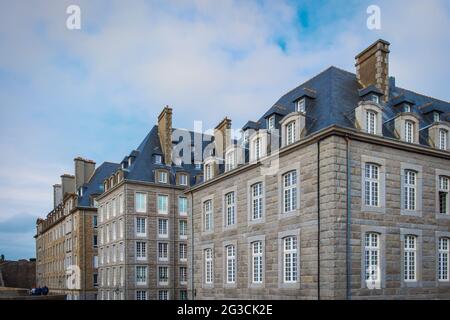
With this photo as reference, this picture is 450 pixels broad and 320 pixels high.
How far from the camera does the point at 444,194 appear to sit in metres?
22.2

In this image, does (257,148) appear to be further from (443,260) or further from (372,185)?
(443,260)

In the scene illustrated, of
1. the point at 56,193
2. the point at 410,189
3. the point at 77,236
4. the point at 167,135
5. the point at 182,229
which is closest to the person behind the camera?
the point at 410,189

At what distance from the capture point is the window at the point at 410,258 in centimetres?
1995

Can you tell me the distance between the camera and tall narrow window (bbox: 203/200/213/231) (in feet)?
92.7

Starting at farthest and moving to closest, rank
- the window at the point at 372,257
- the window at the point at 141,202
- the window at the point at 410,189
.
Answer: the window at the point at 141,202
the window at the point at 410,189
the window at the point at 372,257

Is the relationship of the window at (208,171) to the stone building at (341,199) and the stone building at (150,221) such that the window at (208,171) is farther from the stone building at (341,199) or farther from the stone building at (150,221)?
the stone building at (150,221)

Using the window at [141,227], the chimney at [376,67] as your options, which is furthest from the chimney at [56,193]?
the chimney at [376,67]

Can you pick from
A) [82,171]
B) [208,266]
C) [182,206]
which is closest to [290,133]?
[208,266]

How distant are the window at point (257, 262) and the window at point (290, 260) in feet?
6.73

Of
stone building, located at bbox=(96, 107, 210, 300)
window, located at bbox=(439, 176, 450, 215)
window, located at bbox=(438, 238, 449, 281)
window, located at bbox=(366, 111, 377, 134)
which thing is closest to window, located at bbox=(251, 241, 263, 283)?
window, located at bbox=(366, 111, 377, 134)

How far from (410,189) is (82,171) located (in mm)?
44640

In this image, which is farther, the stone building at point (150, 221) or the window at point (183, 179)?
the window at point (183, 179)

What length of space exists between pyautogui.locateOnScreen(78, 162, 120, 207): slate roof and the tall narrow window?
2732 cm
